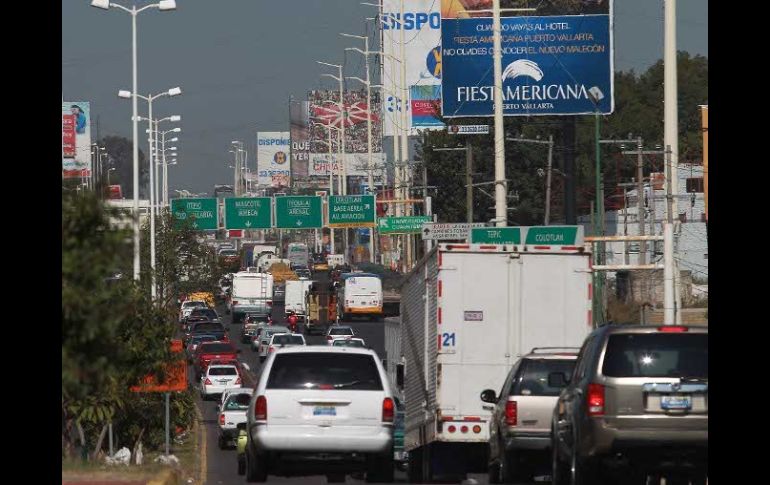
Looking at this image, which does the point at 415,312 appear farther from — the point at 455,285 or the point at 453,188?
the point at 453,188

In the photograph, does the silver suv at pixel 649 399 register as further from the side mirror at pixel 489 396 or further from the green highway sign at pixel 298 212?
the green highway sign at pixel 298 212

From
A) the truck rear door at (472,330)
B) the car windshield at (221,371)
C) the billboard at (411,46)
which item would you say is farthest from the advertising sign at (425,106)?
the truck rear door at (472,330)

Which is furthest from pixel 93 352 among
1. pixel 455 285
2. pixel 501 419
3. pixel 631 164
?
pixel 631 164

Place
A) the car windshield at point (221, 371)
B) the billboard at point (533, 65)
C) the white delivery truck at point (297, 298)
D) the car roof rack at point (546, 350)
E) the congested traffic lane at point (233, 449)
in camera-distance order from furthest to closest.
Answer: the white delivery truck at point (297, 298) → the car windshield at point (221, 371) → the billboard at point (533, 65) → the congested traffic lane at point (233, 449) → the car roof rack at point (546, 350)

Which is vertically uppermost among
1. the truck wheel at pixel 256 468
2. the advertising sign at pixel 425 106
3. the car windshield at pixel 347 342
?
the advertising sign at pixel 425 106

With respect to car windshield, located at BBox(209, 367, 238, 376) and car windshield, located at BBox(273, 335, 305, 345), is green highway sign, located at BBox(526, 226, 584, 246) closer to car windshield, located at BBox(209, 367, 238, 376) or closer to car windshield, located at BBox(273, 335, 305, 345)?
car windshield, located at BBox(209, 367, 238, 376)

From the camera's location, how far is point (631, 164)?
11812 cm

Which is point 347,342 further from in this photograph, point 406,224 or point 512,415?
point 512,415

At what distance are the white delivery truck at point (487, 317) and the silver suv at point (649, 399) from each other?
6.94 meters

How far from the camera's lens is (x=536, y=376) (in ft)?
65.2

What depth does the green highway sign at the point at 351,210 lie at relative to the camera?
80500mm

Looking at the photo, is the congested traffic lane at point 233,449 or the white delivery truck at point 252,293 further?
the white delivery truck at point 252,293

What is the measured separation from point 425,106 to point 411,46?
4446 mm
